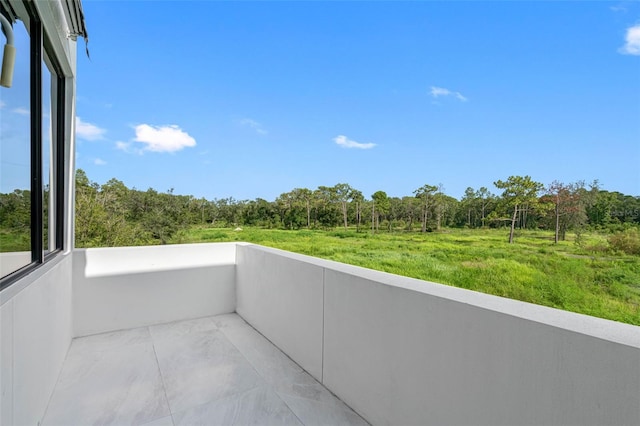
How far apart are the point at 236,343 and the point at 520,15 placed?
9.57 m

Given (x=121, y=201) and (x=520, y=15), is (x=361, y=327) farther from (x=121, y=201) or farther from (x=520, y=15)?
(x=121, y=201)

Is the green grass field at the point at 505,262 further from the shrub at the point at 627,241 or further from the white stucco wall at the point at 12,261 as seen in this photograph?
the white stucco wall at the point at 12,261

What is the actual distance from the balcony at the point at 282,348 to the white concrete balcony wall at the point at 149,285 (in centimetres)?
1

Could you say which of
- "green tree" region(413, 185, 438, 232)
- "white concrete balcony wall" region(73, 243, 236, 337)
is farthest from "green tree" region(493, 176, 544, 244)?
"white concrete balcony wall" region(73, 243, 236, 337)

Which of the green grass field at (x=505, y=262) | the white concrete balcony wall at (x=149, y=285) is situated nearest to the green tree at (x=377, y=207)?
the green grass field at (x=505, y=262)

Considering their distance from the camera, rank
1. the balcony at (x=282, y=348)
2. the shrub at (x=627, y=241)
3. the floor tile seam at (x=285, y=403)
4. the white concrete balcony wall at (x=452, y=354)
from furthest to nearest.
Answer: the shrub at (x=627, y=241) → the floor tile seam at (x=285, y=403) → the balcony at (x=282, y=348) → the white concrete balcony wall at (x=452, y=354)

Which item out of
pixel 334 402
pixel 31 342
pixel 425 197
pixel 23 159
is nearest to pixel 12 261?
pixel 31 342

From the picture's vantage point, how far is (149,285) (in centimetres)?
313

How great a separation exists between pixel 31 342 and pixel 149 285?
1.71m

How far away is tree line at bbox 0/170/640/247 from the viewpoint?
6.66 meters

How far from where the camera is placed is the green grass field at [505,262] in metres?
5.73

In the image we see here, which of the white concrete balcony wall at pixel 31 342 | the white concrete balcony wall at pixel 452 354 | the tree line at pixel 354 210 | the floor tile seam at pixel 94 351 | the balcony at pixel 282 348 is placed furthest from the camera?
the tree line at pixel 354 210

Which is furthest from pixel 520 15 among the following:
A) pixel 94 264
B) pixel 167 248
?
pixel 94 264

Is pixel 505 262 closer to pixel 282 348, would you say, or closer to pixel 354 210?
pixel 354 210
